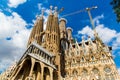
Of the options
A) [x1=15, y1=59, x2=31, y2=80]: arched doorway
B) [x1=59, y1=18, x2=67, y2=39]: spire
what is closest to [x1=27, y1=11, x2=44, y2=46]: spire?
[x1=59, y1=18, x2=67, y2=39]: spire

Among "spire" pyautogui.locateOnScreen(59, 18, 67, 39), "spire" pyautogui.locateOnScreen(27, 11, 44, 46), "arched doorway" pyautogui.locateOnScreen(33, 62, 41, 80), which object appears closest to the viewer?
"arched doorway" pyautogui.locateOnScreen(33, 62, 41, 80)

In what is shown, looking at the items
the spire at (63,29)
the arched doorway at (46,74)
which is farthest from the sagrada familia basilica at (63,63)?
the spire at (63,29)

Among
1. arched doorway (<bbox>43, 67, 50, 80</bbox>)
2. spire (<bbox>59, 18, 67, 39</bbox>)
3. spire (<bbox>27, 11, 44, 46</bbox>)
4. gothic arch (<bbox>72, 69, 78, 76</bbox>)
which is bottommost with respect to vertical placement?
arched doorway (<bbox>43, 67, 50, 80</bbox>)

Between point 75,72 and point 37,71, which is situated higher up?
point 75,72

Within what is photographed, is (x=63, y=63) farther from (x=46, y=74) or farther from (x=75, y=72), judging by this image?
(x=46, y=74)

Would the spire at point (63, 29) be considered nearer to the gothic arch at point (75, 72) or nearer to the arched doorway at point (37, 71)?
the gothic arch at point (75, 72)

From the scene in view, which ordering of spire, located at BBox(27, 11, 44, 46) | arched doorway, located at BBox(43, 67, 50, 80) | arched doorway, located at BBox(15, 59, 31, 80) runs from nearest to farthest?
arched doorway, located at BBox(43, 67, 50, 80)
arched doorway, located at BBox(15, 59, 31, 80)
spire, located at BBox(27, 11, 44, 46)

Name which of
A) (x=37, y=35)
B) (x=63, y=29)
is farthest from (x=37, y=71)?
(x=63, y=29)

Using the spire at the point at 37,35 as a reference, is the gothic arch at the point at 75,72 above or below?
below

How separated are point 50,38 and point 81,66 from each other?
478 inches

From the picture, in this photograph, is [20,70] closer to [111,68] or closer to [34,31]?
[34,31]

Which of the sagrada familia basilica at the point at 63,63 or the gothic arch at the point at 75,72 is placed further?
the gothic arch at the point at 75,72

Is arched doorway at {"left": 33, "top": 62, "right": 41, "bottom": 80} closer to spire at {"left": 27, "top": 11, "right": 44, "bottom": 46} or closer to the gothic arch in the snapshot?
the gothic arch

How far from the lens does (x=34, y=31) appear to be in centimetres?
5038
